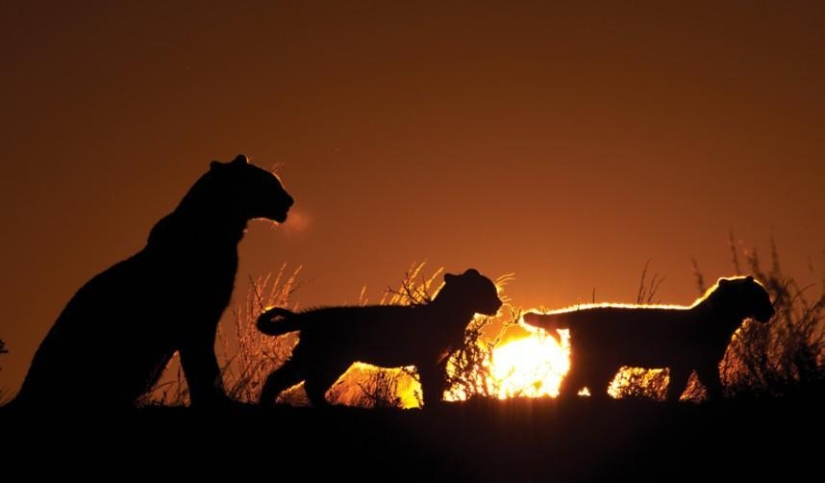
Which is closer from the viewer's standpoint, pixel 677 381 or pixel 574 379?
pixel 677 381

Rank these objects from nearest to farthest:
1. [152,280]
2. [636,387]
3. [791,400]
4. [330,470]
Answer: [330,470], [791,400], [152,280], [636,387]

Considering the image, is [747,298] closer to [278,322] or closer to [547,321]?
[547,321]

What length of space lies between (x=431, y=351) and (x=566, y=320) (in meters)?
1.17

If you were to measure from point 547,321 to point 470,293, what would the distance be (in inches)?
32.3

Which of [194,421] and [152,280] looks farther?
[152,280]

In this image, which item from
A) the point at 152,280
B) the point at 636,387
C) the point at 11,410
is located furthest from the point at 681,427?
the point at 11,410

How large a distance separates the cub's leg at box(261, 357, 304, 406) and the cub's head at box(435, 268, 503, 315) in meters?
1.70

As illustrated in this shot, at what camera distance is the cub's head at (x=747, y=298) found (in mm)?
8438

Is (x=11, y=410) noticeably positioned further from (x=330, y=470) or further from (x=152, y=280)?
(x=330, y=470)

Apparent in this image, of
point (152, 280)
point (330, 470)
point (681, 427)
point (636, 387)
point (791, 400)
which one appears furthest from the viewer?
point (636, 387)

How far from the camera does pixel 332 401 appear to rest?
27.1ft

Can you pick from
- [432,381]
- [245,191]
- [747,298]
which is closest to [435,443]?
[432,381]

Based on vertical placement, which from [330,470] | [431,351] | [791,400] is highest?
[431,351]

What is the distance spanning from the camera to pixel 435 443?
580cm
